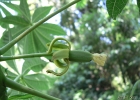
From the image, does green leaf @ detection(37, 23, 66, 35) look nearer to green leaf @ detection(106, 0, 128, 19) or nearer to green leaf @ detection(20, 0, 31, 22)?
green leaf @ detection(20, 0, 31, 22)

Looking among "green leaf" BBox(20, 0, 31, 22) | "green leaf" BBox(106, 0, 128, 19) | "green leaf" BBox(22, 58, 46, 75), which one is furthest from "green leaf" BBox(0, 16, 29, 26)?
"green leaf" BBox(106, 0, 128, 19)

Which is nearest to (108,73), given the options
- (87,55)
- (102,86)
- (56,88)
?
(102,86)

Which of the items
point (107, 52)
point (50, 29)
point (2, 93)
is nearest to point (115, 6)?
point (2, 93)

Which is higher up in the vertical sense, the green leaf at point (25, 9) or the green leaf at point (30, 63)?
the green leaf at point (25, 9)

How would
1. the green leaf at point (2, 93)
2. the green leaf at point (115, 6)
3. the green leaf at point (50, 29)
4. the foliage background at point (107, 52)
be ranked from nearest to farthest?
the green leaf at point (2, 93) < the green leaf at point (115, 6) < the green leaf at point (50, 29) < the foliage background at point (107, 52)

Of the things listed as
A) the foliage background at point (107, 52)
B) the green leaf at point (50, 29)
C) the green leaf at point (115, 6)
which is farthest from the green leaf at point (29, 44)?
the foliage background at point (107, 52)

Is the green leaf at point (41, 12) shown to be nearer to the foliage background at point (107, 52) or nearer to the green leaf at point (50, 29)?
the green leaf at point (50, 29)

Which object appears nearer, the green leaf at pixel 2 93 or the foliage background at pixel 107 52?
the green leaf at pixel 2 93
